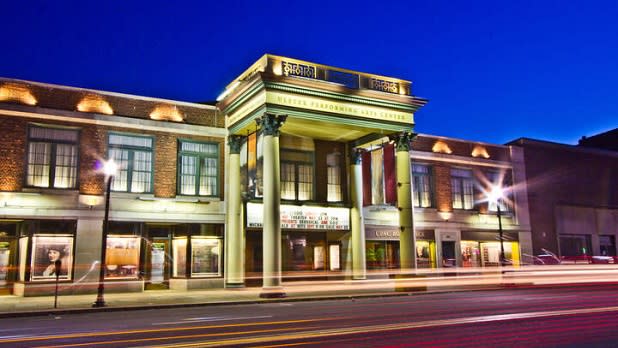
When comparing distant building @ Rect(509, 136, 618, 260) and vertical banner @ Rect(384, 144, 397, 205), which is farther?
distant building @ Rect(509, 136, 618, 260)

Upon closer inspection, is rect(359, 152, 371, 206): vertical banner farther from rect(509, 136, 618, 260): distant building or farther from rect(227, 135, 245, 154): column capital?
rect(509, 136, 618, 260): distant building

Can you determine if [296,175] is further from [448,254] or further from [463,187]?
[463,187]

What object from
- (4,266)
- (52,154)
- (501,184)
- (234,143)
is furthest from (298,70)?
(501,184)

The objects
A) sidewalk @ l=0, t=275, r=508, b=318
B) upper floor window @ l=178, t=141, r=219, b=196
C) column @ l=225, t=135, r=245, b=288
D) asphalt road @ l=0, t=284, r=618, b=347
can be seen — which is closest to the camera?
asphalt road @ l=0, t=284, r=618, b=347

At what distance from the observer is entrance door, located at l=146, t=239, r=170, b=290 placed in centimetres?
2612

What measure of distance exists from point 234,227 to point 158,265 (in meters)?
4.11

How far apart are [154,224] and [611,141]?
54.4 metres

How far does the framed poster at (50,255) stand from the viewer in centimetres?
2328

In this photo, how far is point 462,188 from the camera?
3669 cm

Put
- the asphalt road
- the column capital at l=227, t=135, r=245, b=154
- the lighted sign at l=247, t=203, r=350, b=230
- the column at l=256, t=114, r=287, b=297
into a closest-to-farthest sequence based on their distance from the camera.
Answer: the asphalt road, the column at l=256, t=114, r=287, b=297, the lighted sign at l=247, t=203, r=350, b=230, the column capital at l=227, t=135, r=245, b=154

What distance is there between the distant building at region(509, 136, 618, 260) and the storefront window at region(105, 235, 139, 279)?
90.3 feet

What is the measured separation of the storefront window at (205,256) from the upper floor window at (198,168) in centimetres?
244

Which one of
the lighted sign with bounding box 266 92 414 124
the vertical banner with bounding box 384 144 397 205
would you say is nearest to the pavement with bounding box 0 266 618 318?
the vertical banner with bounding box 384 144 397 205

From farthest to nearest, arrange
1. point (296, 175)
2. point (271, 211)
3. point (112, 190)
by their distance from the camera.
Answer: point (296, 175) → point (112, 190) → point (271, 211)
